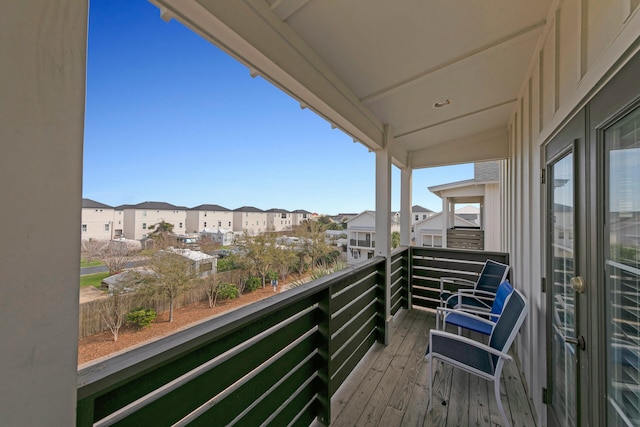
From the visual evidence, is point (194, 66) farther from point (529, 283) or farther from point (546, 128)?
point (529, 283)

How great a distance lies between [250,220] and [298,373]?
3.33ft

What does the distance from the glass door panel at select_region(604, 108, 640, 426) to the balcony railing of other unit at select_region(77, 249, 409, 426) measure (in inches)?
52.7

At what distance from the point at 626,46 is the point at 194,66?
2094 millimetres

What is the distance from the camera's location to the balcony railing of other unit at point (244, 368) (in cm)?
79

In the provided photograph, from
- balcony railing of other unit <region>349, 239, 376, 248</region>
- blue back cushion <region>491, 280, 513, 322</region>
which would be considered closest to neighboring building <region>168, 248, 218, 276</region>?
balcony railing of other unit <region>349, 239, 376, 248</region>

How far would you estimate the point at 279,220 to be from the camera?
173 centimetres

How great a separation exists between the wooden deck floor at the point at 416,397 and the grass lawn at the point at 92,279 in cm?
178

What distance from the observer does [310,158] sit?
401 cm

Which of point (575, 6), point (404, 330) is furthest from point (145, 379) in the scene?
point (404, 330)

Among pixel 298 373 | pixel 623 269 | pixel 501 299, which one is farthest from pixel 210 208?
pixel 501 299

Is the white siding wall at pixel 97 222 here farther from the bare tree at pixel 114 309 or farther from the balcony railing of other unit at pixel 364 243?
the balcony railing of other unit at pixel 364 243

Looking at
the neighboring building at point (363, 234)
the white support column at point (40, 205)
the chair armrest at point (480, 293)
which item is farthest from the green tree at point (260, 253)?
the chair armrest at point (480, 293)

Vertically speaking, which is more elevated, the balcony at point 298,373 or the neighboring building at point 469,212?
the neighboring building at point 469,212

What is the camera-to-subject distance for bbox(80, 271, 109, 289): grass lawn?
2.33 feet
